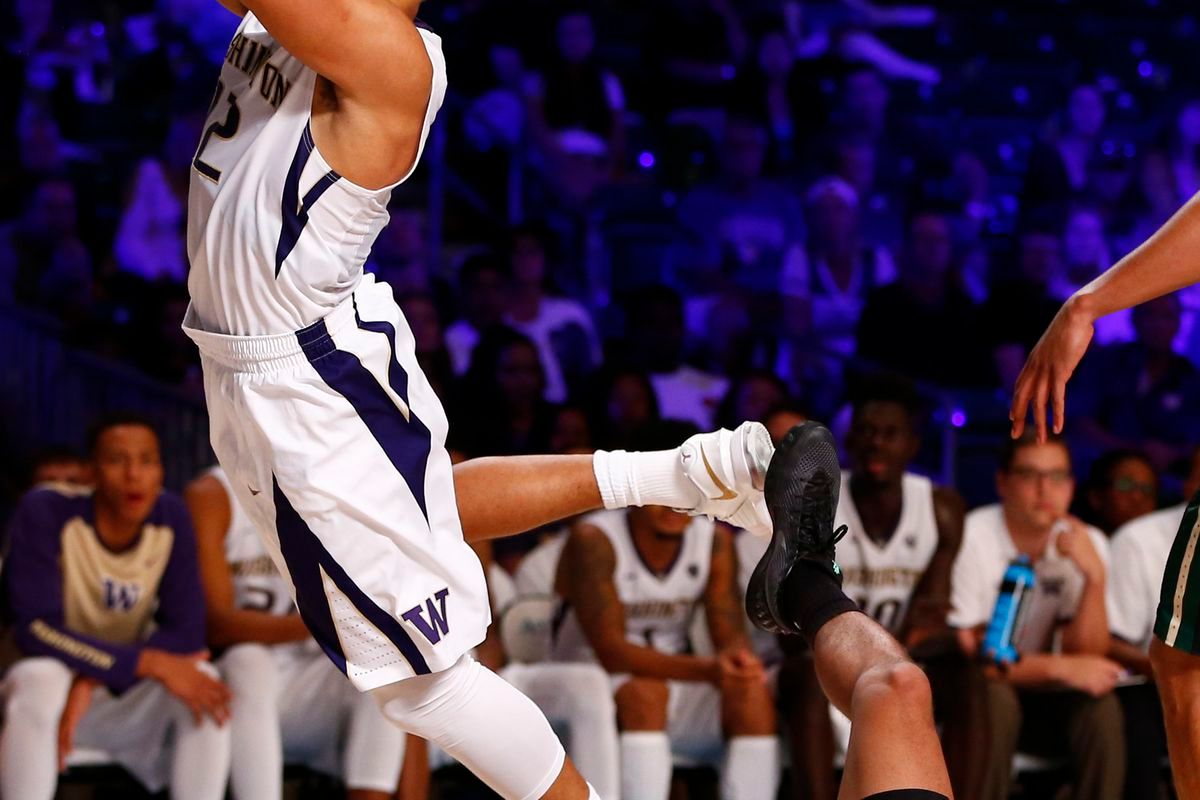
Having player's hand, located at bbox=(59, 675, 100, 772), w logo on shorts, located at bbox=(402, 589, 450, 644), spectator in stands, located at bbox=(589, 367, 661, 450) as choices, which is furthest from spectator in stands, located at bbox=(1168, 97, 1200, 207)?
w logo on shorts, located at bbox=(402, 589, 450, 644)

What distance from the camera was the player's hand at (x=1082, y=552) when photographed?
5.11 m

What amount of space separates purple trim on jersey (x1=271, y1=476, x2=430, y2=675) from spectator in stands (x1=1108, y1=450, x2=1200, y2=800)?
9.84 feet

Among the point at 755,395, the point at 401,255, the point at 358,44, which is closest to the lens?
the point at 358,44

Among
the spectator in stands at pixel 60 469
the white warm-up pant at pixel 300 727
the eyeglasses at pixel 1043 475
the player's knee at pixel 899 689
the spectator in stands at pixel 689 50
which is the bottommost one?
the white warm-up pant at pixel 300 727

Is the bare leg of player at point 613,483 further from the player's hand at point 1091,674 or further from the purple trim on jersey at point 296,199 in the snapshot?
the player's hand at point 1091,674

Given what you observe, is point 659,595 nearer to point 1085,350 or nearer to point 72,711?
point 72,711

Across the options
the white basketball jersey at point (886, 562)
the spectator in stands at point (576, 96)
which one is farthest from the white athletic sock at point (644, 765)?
the spectator in stands at point (576, 96)

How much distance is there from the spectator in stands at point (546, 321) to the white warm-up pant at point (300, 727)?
6.94 feet

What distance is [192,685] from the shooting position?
180 inches

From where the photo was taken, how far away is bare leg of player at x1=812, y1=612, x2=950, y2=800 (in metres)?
2.30

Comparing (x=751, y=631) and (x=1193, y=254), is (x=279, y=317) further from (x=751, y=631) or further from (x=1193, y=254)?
(x=751, y=631)

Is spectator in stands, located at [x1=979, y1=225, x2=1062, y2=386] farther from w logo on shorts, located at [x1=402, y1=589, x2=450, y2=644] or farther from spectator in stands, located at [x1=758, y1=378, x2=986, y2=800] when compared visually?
w logo on shorts, located at [x1=402, y1=589, x2=450, y2=644]

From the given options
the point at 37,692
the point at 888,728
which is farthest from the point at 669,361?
the point at 888,728

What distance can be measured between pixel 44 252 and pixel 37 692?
2866 mm
